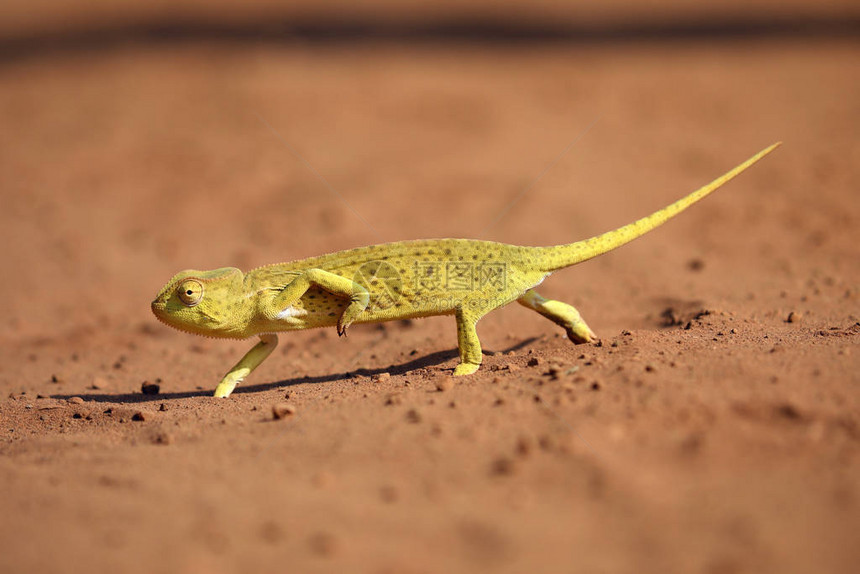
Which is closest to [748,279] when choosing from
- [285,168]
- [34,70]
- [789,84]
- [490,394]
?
[490,394]

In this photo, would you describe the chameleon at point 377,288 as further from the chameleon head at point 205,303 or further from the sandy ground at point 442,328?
the sandy ground at point 442,328

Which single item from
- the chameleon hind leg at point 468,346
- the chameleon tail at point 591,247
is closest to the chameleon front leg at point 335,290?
the chameleon hind leg at point 468,346

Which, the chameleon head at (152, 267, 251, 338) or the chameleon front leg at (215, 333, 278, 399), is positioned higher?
the chameleon head at (152, 267, 251, 338)

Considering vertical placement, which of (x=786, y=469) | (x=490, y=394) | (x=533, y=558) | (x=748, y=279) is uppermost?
(x=748, y=279)

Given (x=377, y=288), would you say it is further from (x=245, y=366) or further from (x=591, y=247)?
(x=591, y=247)

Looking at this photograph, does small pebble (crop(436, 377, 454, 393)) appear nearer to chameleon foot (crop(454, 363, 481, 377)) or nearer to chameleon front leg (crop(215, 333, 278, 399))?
chameleon foot (crop(454, 363, 481, 377))

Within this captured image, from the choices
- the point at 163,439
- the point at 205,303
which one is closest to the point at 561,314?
the point at 205,303

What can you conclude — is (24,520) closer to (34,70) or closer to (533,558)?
(533,558)

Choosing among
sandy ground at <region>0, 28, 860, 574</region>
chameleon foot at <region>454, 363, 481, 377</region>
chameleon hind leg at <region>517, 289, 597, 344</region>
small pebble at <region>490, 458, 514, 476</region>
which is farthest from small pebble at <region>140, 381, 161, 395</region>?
small pebble at <region>490, 458, 514, 476</region>
